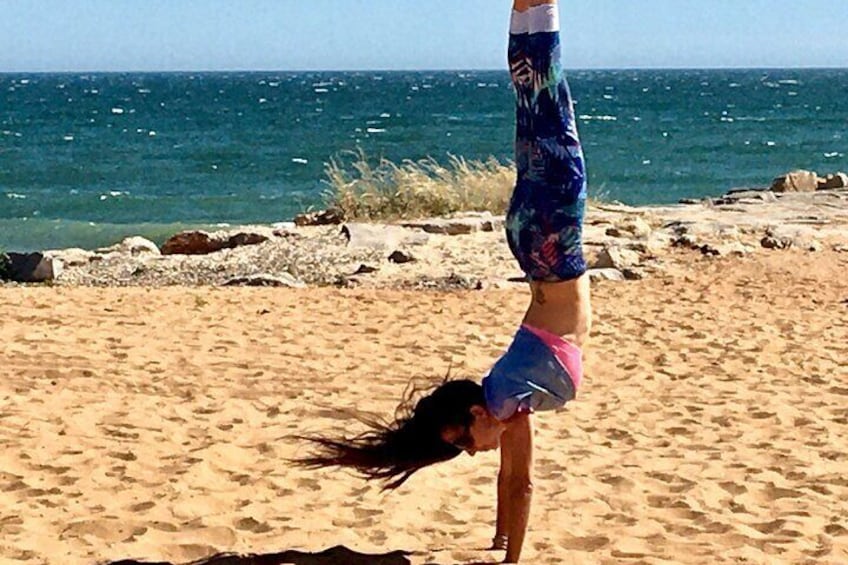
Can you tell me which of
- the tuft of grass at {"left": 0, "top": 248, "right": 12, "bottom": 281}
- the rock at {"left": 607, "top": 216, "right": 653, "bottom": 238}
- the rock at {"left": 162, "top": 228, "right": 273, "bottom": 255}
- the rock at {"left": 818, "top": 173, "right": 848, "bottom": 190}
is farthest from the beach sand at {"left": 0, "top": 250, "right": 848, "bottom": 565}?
the rock at {"left": 818, "top": 173, "right": 848, "bottom": 190}

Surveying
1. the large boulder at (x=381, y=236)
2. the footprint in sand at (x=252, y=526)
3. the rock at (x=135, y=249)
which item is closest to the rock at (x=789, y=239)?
the large boulder at (x=381, y=236)

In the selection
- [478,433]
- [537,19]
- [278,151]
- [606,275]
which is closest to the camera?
[537,19]

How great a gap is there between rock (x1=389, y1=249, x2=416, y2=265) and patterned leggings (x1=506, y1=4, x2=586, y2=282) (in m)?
9.15

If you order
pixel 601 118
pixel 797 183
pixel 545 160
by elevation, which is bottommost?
pixel 601 118

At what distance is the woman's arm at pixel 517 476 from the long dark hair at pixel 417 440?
16cm

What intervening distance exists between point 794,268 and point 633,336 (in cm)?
383

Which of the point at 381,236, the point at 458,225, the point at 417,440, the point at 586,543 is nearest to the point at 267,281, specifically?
the point at 381,236

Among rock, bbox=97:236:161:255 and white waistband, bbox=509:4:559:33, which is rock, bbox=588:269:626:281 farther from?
white waistband, bbox=509:4:559:33

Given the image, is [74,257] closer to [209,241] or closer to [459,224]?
[209,241]

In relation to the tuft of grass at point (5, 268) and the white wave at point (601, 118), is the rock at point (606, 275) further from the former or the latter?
the white wave at point (601, 118)

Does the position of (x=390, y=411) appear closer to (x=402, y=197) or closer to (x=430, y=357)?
(x=430, y=357)

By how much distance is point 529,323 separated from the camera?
461cm

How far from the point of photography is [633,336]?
1013 centimetres

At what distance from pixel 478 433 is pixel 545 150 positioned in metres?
1.03
